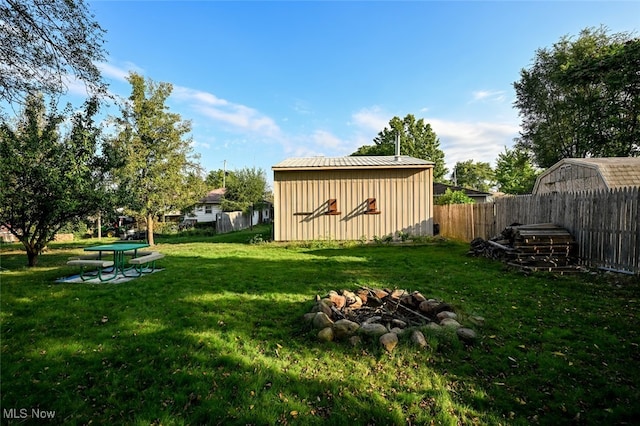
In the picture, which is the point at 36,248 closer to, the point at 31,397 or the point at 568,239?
the point at 31,397

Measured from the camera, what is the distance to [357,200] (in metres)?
13.2

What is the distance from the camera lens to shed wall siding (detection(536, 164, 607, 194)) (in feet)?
33.4

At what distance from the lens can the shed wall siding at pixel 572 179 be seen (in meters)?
10.2

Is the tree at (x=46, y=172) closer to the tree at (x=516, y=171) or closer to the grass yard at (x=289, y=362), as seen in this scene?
the grass yard at (x=289, y=362)

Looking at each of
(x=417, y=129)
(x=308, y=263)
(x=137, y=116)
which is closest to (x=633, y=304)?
(x=308, y=263)

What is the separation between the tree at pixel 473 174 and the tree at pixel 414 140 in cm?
1651

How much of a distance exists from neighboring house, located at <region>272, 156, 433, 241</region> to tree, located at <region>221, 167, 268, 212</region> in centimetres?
1693

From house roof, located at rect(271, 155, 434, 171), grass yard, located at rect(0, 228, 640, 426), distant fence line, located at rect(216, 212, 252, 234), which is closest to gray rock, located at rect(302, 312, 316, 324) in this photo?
grass yard, located at rect(0, 228, 640, 426)

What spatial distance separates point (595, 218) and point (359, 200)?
7.85 metres

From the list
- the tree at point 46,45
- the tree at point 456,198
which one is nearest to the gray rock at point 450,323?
the tree at point 46,45

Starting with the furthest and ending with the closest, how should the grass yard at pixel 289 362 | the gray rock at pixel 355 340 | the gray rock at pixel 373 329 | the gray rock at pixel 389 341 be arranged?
the gray rock at pixel 373 329, the gray rock at pixel 355 340, the gray rock at pixel 389 341, the grass yard at pixel 289 362

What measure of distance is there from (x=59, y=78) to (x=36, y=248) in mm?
4865

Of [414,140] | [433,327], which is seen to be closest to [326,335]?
[433,327]

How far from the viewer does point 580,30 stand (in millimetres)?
22656
